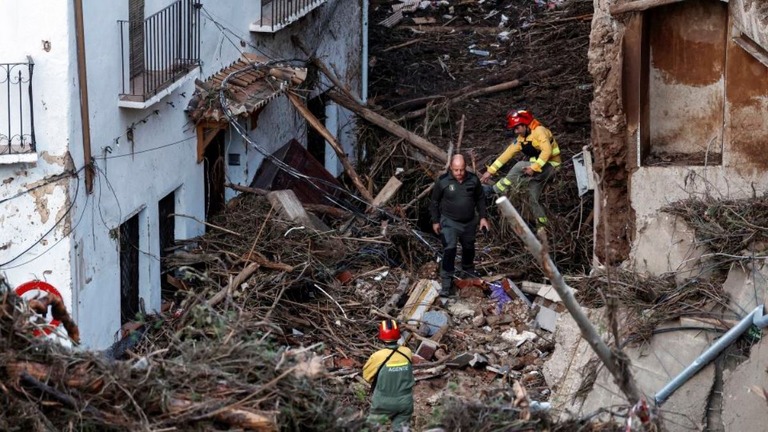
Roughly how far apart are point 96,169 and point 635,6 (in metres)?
5.62

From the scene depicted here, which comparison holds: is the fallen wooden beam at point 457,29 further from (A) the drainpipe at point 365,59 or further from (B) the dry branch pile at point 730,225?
(B) the dry branch pile at point 730,225

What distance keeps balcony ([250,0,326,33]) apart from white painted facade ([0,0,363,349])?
184 cm

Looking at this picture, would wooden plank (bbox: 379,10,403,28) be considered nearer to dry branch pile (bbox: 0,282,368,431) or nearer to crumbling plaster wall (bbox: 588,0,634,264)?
crumbling plaster wall (bbox: 588,0,634,264)

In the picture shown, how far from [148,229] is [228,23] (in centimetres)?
356

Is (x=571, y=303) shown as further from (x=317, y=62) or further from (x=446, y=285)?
(x=317, y=62)

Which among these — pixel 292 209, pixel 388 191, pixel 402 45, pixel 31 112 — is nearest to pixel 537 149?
pixel 388 191

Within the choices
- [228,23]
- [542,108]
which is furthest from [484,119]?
[228,23]

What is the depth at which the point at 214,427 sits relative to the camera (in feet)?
24.4

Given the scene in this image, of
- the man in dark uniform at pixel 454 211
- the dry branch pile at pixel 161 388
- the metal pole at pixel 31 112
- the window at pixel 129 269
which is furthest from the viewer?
the man in dark uniform at pixel 454 211

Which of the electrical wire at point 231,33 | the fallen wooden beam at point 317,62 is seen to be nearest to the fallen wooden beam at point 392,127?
the fallen wooden beam at point 317,62

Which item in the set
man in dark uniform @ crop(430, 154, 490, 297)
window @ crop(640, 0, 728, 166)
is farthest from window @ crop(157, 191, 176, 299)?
window @ crop(640, 0, 728, 166)

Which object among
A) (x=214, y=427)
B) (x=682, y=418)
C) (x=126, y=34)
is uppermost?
(x=126, y=34)

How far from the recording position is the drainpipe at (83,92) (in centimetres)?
1210

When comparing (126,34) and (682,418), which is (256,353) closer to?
(682,418)
